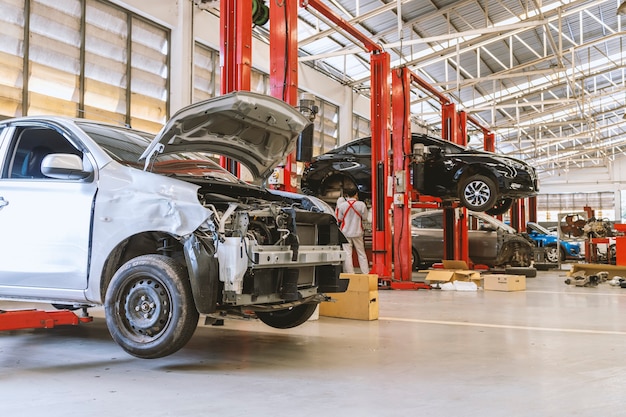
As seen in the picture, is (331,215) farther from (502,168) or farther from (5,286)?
(502,168)

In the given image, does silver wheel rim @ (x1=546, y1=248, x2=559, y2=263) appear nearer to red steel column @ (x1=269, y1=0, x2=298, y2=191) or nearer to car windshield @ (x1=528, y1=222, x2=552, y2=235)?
car windshield @ (x1=528, y1=222, x2=552, y2=235)

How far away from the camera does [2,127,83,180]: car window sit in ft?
13.3

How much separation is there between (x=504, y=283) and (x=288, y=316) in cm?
538

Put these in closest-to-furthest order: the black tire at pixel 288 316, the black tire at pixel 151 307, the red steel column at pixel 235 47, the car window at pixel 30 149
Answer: the black tire at pixel 151 307, the car window at pixel 30 149, the black tire at pixel 288 316, the red steel column at pixel 235 47

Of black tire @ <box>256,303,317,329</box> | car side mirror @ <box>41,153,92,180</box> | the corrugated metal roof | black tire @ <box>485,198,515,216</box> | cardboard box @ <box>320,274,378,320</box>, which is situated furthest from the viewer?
the corrugated metal roof

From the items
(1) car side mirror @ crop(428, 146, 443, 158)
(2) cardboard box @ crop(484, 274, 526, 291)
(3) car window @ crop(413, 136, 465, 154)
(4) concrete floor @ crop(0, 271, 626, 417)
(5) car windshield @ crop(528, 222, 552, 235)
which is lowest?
(4) concrete floor @ crop(0, 271, 626, 417)

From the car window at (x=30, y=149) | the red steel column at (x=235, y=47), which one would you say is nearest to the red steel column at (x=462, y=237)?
the red steel column at (x=235, y=47)

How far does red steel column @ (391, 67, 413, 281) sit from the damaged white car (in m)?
4.83

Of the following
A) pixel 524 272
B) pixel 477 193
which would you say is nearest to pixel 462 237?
pixel 524 272

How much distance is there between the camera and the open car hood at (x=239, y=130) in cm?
355

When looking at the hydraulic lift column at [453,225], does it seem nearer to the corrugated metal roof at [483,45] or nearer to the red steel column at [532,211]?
the corrugated metal roof at [483,45]

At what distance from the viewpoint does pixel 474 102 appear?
24.5 metres

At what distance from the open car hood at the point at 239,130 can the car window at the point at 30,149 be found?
0.79 m

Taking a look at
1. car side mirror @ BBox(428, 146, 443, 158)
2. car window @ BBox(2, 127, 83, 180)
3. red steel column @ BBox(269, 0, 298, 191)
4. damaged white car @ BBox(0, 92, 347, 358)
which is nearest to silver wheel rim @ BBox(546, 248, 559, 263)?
car side mirror @ BBox(428, 146, 443, 158)
